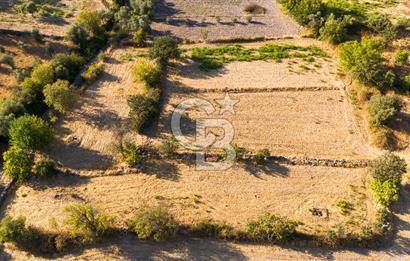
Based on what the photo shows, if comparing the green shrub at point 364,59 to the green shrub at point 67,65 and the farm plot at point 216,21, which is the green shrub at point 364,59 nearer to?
the farm plot at point 216,21

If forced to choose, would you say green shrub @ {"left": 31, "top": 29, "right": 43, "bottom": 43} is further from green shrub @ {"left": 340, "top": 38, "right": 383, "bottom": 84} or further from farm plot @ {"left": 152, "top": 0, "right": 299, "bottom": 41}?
green shrub @ {"left": 340, "top": 38, "right": 383, "bottom": 84}

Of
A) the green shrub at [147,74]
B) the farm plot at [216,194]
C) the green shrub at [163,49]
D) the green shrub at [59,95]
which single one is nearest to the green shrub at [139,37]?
the green shrub at [163,49]

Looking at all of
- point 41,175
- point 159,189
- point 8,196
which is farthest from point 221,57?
point 8,196

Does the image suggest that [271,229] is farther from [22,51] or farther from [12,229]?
[22,51]

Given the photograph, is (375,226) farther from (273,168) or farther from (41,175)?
(41,175)

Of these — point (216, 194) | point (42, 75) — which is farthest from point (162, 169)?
point (42, 75)

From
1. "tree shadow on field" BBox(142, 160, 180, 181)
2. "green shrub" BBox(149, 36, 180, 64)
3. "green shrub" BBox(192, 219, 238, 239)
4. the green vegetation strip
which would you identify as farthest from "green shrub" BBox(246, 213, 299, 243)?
"green shrub" BBox(149, 36, 180, 64)

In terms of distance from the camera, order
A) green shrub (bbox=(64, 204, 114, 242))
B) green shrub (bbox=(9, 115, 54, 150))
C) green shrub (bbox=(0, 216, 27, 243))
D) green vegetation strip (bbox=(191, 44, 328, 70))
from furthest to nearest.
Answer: green vegetation strip (bbox=(191, 44, 328, 70)), green shrub (bbox=(9, 115, 54, 150)), green shrub (bbox=(64, 204, 114, 242)), green shrub (bbox=(0, 216, 27, 243))
